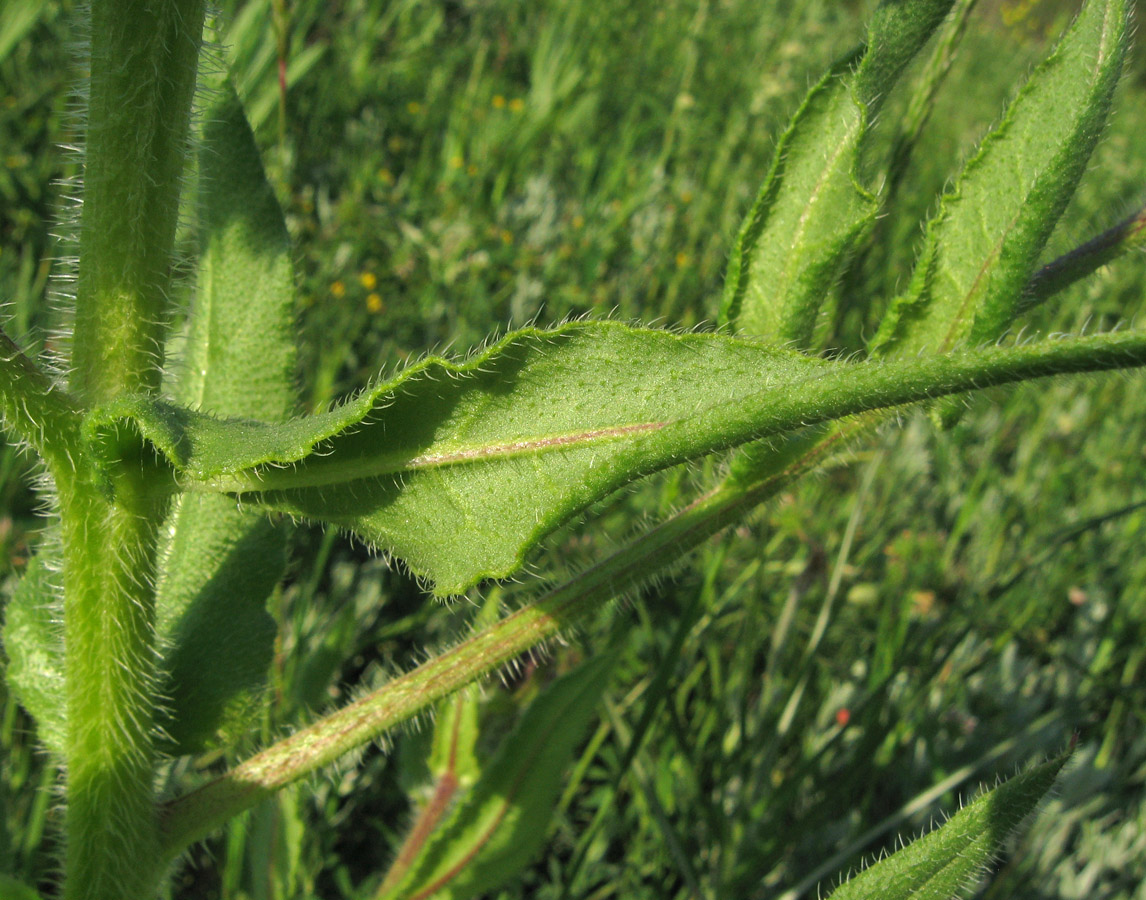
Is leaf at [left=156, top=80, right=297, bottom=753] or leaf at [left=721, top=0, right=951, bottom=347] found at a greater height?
leaf at [left=721, top=0, right=951, bottom=347]

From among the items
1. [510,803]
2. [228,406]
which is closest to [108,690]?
[228,406]

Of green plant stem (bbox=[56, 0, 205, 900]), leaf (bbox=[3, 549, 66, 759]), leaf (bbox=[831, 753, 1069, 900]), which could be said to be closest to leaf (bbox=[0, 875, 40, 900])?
green plant stem (bbox=[56, 0, 205, 900])

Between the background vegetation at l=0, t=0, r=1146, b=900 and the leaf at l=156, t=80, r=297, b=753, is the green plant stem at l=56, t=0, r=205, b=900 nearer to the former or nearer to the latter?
the leaf at l=156, t=80, r=297, b=753

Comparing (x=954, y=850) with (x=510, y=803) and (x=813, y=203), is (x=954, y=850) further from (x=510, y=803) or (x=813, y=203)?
(x=510, y=803)

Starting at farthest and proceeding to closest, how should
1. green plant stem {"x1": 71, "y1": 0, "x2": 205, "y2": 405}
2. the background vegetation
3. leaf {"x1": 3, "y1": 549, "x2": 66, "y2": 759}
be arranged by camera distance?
1. the background vegetation
2. leaf {"x1": 3, "y1": 549, "x2": 66, "y2": 759}
3. green plant stem {"x1": 71, "y1": 0, "x2": 205, "y2": 405}

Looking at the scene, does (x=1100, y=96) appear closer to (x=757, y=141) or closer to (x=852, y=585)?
(x=852, y=585)

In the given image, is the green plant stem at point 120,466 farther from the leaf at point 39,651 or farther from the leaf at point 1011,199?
the leaf at point 1011,199

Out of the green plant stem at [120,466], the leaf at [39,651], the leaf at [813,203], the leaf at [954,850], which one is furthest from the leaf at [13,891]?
the leaf at [813,203]
